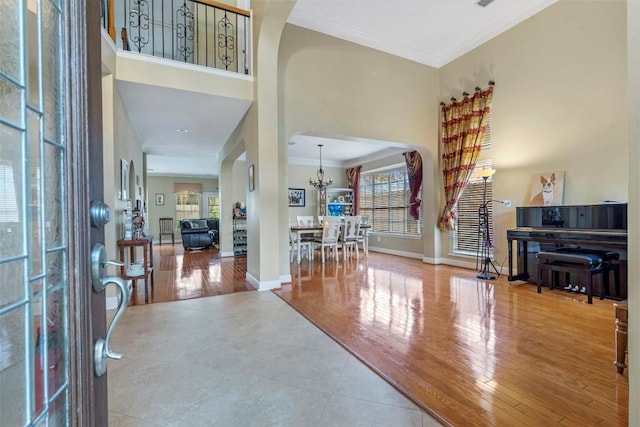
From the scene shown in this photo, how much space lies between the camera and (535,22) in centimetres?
446

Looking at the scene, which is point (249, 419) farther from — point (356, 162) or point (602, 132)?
point (356, 162)

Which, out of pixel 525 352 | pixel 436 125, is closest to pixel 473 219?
pixel 436 125

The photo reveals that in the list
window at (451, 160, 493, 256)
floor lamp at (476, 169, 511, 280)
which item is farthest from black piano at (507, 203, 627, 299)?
window at (451, 160, 493, 256)

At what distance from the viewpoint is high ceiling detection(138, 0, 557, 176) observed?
434cm

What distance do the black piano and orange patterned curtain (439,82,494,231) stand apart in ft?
3.95

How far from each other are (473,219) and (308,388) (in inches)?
186

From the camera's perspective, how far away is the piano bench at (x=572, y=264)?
11.4ft

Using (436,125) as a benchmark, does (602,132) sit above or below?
below

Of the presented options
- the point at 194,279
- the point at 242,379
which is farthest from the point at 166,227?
the point at 242,379

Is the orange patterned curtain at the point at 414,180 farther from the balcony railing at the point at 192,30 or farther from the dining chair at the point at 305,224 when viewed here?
the balcony railing at the point at 192,30

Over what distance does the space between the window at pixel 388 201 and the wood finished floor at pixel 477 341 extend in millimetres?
3094

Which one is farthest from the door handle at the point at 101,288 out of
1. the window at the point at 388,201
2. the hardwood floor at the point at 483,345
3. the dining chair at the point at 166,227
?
the dining chair at the point at 166,227

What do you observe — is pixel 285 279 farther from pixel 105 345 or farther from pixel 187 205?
pixel 187 205

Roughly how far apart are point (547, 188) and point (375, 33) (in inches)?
141
